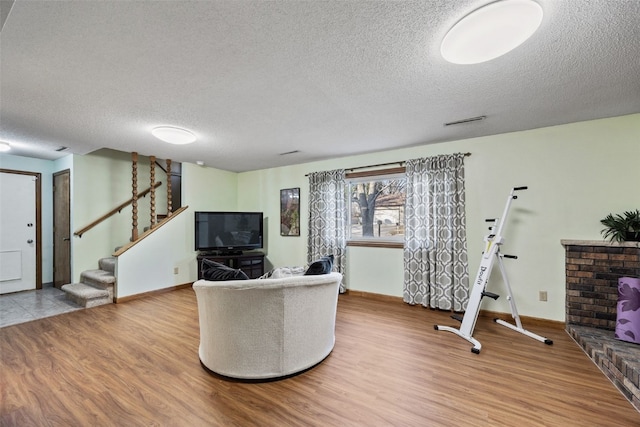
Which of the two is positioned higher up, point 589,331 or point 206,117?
point 206,117

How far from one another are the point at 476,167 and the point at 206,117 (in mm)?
3402

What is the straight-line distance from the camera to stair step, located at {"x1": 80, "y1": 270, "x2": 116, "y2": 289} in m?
4.14

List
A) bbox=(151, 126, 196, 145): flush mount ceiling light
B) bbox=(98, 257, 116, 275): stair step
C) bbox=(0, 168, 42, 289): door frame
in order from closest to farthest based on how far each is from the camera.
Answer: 1. bbox=(151, 126, 196, 145): flush mount ceiling light
2. bbox=(98, 257, 116, 275): stair step
3. bbox=(0, 168, 42, 289): door frame

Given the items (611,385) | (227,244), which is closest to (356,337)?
(611,385)

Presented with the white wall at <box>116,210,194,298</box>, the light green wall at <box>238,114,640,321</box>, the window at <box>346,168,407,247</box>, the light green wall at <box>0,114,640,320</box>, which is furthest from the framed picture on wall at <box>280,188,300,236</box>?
the light green wall at <box>238,114,640,321</box>

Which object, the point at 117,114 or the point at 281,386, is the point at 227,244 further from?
the point at 281,386

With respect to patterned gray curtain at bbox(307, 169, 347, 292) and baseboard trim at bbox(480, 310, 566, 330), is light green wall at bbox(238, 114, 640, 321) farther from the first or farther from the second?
patterned gray curtain at bbox(307, 169, 347, 292)

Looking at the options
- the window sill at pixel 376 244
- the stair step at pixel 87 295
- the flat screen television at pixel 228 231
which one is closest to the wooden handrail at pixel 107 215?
the stair step at pixel 87 295

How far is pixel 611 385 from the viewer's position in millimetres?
2047

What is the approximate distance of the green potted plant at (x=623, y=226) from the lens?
2.68 meters

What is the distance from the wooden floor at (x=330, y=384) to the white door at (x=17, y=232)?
223 cm

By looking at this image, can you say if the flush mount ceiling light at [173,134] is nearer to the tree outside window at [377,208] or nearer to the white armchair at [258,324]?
the white armchair at [258,324]

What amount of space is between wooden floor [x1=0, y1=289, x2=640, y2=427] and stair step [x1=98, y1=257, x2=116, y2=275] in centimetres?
141

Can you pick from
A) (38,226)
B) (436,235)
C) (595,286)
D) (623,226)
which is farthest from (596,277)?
(38,226)
